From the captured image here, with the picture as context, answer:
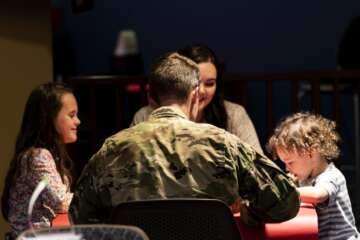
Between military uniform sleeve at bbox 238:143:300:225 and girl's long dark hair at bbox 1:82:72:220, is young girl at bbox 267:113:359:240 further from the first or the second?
girl's long dark hair at bbox 1:82:72:220

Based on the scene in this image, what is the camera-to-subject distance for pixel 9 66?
4.53 m

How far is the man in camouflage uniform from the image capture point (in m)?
2.70

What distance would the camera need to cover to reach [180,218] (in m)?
2.57

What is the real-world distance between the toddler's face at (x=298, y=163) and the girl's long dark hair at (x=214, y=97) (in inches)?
33.9

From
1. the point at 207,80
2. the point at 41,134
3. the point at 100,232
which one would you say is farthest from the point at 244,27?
the point at 100,232

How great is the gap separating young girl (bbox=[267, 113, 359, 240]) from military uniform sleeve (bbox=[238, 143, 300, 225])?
403 mm

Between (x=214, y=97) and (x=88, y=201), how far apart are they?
5.29 feet

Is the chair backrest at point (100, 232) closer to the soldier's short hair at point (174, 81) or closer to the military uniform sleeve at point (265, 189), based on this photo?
the military uniform sleeve at point (265, 189)

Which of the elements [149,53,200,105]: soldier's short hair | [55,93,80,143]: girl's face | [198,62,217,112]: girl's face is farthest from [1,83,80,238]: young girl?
[149,53,200,105]: soldier's short hair

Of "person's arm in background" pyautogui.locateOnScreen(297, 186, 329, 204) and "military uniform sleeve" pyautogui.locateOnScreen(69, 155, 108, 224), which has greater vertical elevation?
"military uniform sleeve" pyautogui.locateOnScreen(69, 155, 108, 224)

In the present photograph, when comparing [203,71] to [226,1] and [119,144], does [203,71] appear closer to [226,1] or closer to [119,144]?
[119,144]

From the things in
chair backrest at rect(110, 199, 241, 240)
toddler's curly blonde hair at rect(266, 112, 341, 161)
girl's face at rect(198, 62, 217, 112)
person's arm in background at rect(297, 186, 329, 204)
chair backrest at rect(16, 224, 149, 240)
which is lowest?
person's arm in background at rect(297, 186, 329, 204)

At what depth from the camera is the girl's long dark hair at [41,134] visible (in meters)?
3.64

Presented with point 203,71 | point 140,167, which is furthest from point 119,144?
point 203,71
